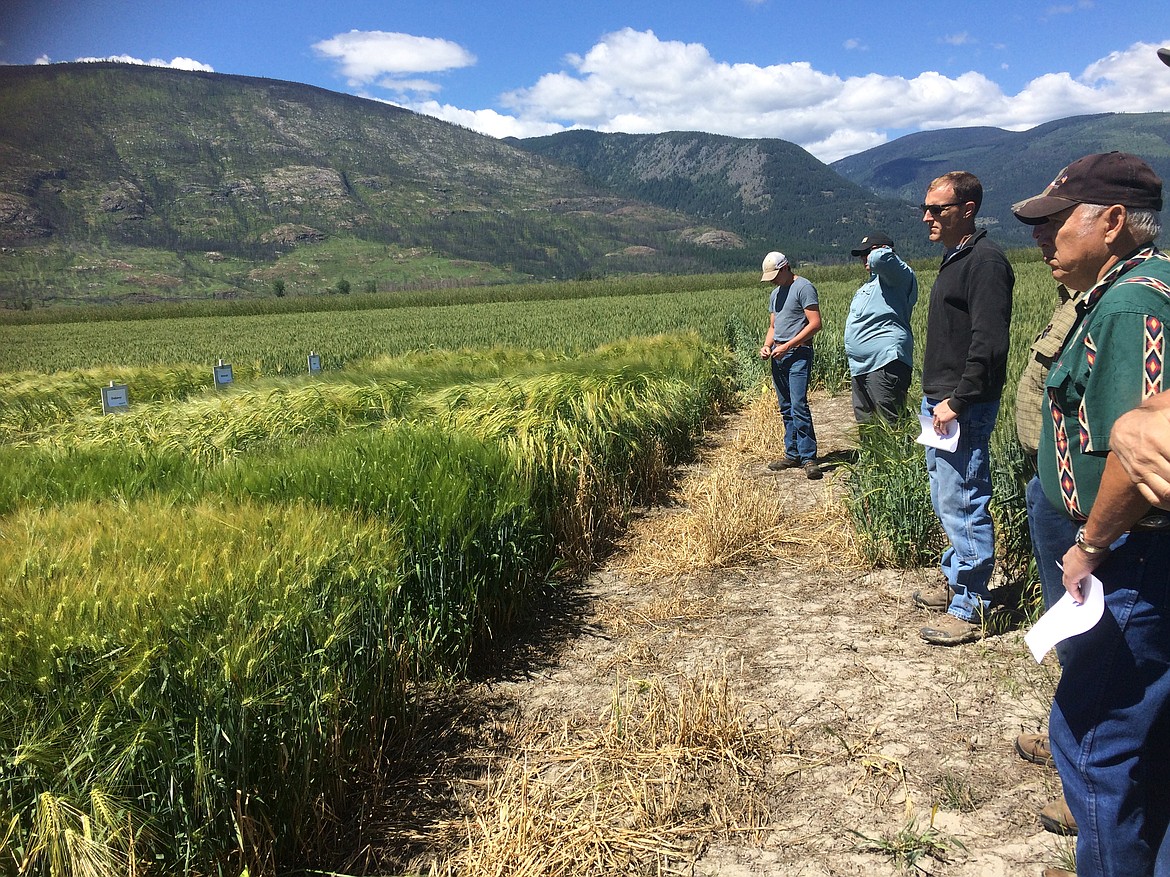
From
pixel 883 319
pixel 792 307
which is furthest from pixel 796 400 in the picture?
pixel 883 319

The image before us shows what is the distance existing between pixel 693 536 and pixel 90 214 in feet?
646

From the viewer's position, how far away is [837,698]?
9.72ft

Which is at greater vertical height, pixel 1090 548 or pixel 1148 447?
pixel 1148 447

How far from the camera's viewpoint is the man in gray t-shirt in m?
6.30

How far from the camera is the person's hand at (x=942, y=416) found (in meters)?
3.15

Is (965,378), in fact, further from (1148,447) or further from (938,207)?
(1148,447)

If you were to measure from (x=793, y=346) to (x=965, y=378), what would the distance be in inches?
127

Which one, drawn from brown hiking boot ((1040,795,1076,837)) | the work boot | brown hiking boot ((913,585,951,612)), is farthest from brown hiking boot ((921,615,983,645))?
the work boot

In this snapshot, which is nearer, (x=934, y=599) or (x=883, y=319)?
(x=934, y=599)

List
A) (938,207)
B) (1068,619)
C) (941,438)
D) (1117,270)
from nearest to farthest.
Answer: (1068,619) → (1117,270) → (941,438) → (938,207)

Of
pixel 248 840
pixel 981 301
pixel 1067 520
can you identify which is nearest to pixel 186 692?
pixel 248 840

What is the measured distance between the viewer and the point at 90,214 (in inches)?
6250

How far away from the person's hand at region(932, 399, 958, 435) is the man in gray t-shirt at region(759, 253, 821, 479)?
3.06 meters

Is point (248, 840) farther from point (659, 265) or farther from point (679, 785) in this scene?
point (659, 265)
